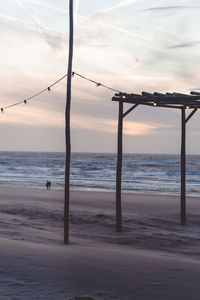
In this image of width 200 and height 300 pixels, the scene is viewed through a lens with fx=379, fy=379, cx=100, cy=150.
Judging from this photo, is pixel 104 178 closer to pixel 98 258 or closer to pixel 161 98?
pixel 161 98

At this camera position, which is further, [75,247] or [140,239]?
[140,239]

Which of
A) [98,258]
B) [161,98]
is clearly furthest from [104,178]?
[98,258]

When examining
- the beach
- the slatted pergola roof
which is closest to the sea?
the beach

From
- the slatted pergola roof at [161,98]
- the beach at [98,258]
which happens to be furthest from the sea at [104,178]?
the slatted pergola roof at [161,98]

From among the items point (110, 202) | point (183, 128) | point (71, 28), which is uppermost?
point (71, 28)

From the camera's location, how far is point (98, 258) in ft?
26.6

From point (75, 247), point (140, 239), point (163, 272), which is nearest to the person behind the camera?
point (163, 272)

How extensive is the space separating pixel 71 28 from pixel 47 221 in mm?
7663

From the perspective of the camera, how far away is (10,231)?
460 inches

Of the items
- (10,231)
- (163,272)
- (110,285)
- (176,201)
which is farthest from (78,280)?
(176,201)

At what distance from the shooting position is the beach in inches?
241

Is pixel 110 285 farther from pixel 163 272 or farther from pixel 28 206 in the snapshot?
pixel 28 206

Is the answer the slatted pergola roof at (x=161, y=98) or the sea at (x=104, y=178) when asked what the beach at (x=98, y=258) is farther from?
the sea at (x=104, y=178)

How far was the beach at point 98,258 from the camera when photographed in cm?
611
